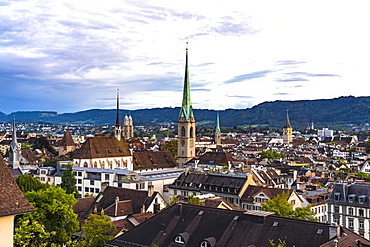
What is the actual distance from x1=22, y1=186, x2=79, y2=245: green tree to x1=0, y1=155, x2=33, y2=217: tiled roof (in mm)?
23916

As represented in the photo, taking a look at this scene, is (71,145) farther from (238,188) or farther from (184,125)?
(238,188)

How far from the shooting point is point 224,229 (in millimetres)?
33531

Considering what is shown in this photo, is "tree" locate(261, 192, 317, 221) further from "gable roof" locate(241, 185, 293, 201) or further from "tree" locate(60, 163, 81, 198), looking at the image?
"tree" locate(60, 163, 81, 198)

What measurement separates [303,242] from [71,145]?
429ft

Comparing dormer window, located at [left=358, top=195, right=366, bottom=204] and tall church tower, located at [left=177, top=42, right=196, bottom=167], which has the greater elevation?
tall church tower, located at [left=177, top=42, right=196, bottom=167]

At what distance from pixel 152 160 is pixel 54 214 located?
73113mm

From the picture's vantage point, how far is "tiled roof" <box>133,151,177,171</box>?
109125mm

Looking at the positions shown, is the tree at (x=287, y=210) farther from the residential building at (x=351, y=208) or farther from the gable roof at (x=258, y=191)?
the gable roof at (x=258, y=191)

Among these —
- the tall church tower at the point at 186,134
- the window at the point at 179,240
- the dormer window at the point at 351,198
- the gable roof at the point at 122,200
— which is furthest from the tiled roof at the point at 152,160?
the window at the point at 179,240

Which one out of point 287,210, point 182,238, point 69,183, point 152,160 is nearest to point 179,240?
point 182,238

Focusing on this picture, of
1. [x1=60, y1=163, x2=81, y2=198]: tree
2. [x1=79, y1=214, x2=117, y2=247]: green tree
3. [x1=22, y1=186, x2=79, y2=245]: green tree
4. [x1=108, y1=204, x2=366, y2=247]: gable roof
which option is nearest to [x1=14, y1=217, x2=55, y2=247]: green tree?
[x1=22, y1=186, x2=79, y2=245]: green tree

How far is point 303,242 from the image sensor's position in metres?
30.1

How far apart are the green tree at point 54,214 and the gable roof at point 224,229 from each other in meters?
4.13

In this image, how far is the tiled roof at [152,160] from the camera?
10912cm
